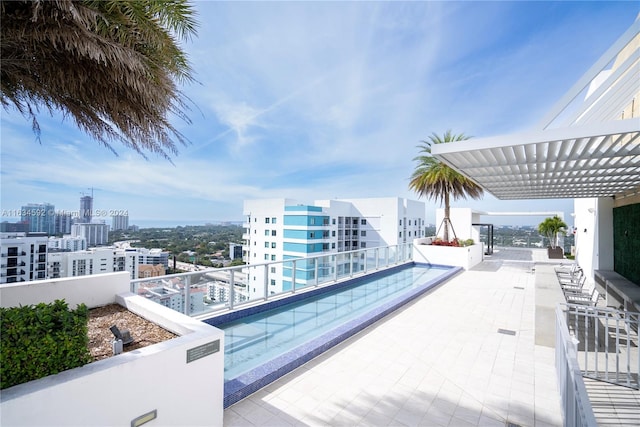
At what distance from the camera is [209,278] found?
16.3 feet

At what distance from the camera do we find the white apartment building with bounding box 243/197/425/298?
44.5 metres

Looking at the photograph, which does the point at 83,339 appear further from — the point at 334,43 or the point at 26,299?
the point at 334,43

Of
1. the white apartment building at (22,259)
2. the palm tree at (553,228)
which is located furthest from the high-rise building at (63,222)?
the palm tree at (553,228)

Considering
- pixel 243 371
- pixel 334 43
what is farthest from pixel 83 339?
pixel 334 43

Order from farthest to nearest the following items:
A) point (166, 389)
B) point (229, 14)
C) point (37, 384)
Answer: point (229, 14) < point (166, 389) < point (37, 384)

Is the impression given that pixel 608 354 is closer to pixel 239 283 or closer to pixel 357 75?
pixel 239 283

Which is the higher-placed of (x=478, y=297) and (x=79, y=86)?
(x=79, y=86)

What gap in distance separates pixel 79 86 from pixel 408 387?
4423mm

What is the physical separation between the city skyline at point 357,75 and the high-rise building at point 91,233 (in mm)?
403

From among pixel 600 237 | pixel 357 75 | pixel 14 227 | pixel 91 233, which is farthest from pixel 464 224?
pixel 14 227

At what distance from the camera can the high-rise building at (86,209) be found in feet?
18.8

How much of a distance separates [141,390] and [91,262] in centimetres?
340

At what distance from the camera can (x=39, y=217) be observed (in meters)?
4.50

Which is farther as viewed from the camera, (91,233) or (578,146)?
(91,233)
